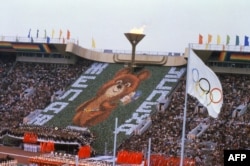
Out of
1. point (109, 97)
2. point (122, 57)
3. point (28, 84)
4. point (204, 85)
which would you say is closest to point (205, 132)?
point (109, 97)

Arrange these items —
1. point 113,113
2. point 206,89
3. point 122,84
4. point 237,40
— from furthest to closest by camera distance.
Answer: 1. point 122,84
2. point 237,40
3. point 113,113
4. point 206,89

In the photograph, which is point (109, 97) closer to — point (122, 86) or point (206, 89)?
point (122, 86)

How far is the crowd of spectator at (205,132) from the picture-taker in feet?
102

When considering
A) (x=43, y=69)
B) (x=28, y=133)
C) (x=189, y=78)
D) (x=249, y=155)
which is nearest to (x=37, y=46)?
(x=43, y=69)

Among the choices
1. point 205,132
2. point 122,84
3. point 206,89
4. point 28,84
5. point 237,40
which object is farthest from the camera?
point 28,84

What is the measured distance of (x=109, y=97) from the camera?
43625mm

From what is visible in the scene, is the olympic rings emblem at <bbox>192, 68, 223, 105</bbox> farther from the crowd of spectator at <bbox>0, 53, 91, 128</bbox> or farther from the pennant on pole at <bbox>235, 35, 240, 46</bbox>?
the pennant on pole at <bbox>235, 35, 240, 46</bbox>

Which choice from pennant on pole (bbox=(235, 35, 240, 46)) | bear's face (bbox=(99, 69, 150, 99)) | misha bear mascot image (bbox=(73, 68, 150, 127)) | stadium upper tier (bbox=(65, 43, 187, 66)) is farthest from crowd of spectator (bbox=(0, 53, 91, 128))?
pennant on pole (bbox=(235, 35, 240, 46))

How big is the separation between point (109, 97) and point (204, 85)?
30487mm

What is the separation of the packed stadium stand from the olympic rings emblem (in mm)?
13311

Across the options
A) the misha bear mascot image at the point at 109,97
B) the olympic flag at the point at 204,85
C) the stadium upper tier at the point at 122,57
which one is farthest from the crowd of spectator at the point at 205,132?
the olympic flag at the point at 204,85

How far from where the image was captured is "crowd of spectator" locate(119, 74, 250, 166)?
3109 centimetres

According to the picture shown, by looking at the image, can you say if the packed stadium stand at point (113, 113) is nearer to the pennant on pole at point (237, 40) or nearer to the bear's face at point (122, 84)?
the bear's face at point (122, 84)

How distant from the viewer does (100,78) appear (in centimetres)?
4703
